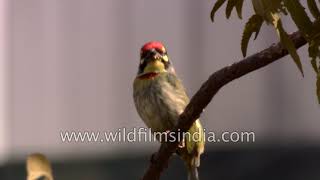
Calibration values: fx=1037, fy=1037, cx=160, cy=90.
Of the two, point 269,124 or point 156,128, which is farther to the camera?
point 269,124

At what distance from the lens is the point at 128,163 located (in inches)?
174

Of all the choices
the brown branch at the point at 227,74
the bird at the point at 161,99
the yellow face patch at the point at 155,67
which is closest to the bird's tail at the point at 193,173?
the bird at the point at 161,99

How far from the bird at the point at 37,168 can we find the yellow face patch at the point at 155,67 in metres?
1.22

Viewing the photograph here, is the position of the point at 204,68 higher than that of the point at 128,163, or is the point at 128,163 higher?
the point at 204,68

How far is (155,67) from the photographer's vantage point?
2.67 metres

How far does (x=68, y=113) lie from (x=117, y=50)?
1.09ft

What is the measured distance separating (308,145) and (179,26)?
2.40 ft

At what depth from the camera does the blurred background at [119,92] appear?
425 cm

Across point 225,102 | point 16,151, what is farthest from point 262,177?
point 16,151

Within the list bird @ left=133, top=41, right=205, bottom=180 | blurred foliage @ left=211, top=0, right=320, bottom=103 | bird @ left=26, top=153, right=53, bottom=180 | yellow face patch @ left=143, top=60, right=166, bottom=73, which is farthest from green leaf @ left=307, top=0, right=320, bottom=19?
yellow face patch @ left=143, top=60, right=166, bottom=73

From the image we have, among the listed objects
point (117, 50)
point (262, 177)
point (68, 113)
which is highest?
point (117, 50)

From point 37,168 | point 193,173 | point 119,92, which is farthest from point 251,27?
point 119,92

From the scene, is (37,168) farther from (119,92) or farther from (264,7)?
(119,92)

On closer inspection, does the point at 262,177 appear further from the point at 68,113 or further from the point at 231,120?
the point at 68,113
